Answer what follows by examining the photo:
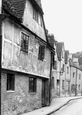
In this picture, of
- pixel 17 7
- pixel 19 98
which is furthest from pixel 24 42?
pixel 19 98

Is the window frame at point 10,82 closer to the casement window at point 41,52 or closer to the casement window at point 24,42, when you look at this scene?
the casement window at point 24,42

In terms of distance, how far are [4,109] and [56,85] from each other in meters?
21.9

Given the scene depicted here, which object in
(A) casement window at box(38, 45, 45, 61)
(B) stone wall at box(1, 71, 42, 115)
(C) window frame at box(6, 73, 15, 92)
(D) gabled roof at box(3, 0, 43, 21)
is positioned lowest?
(B) stone wall at box(1, 71, 42, 115)

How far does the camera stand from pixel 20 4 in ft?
47.8

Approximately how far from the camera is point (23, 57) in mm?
14383

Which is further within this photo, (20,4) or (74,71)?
(74,71)

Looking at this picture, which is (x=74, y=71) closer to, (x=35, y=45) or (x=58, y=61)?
(x=58, y=61)

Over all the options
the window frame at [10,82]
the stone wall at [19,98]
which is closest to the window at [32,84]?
the stone wall at [19,98]

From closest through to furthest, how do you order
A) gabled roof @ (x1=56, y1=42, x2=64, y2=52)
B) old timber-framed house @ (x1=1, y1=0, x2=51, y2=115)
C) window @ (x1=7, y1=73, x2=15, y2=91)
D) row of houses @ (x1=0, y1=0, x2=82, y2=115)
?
row of houses @ (x1=0, y1=0, x2=82, y2=115) < old timber-framed house @ (x1=1, y1=0, x2=51, y2=115) < window @ (x1=7, y1=73, x2=15, y2=91) < gabled roof @ (x1=56, y1=42, x2=64, y2=52)

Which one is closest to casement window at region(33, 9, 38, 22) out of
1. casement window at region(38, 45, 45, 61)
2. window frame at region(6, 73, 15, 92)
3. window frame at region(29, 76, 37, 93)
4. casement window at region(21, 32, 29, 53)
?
casement window at region(21, 32, 29, 53)

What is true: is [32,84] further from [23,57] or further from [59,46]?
[59,46]

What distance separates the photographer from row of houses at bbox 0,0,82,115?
39.2ft

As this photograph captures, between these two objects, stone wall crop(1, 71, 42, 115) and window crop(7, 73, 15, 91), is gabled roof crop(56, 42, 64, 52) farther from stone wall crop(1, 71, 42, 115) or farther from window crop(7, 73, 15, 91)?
window crop(7, 73, 15, 91)

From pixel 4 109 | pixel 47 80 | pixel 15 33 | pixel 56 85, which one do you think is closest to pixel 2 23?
pixel 15 33
